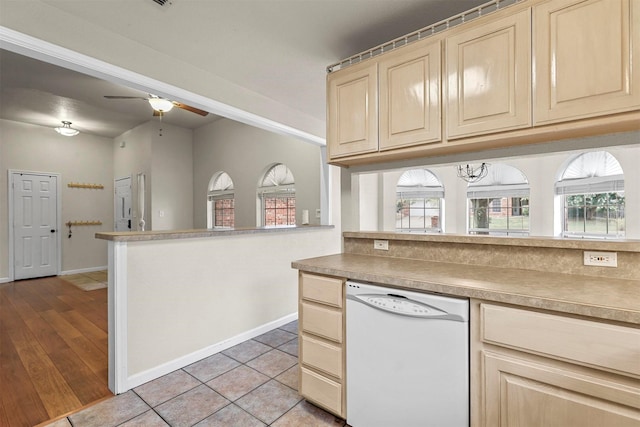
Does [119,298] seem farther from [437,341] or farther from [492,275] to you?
[492,275]

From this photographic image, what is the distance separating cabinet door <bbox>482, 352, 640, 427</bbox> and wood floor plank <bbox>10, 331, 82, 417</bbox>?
2440mm

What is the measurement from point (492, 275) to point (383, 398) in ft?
2.73

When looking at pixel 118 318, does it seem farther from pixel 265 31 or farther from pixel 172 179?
pixel 172 179

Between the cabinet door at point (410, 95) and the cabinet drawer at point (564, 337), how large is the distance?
3.41 ft

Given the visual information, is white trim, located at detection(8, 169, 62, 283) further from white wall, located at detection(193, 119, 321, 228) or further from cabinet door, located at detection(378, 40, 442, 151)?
cabinet door, located at detection(378, 40, 442, 151)

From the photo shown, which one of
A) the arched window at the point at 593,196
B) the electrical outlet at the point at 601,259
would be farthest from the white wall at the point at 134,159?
the arched window at the point at 593,196

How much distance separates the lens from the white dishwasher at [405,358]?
132 cm

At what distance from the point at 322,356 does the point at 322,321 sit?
Answer: 21 centimetres

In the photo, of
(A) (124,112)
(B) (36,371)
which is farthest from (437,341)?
(A) (124,112)

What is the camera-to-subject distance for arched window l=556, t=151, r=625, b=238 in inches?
201

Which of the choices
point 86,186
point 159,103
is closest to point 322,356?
point 159,103

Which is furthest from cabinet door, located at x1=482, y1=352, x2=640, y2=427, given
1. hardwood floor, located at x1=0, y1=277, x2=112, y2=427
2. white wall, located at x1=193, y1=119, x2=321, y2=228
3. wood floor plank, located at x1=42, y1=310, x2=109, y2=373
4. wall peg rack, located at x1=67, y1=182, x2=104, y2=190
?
wall peg rack, located at x1=67, y1=182, x2=104, y2=190

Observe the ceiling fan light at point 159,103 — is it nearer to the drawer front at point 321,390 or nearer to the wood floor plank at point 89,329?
the wood floor plank at point 89,329

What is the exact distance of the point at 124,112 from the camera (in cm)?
511
